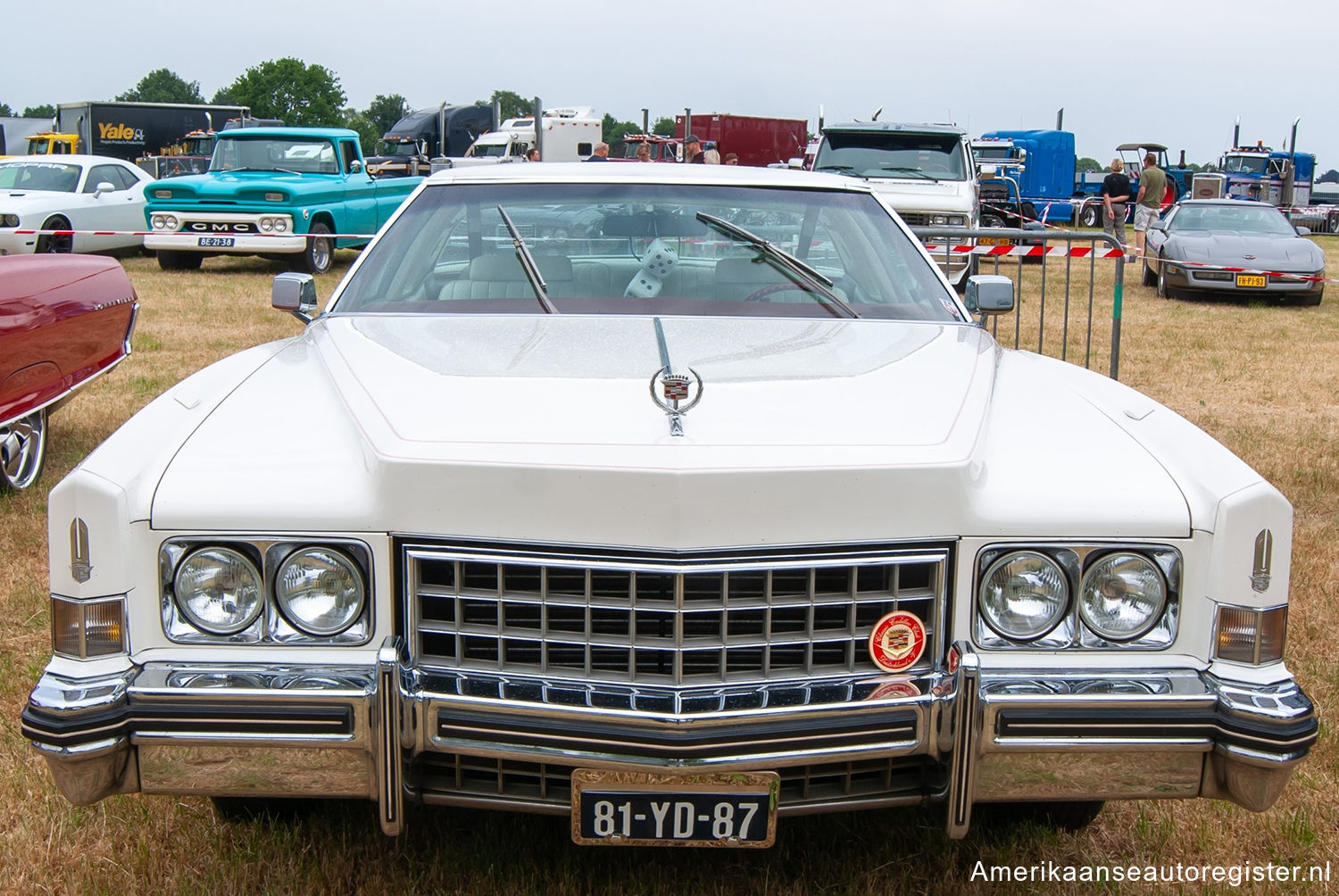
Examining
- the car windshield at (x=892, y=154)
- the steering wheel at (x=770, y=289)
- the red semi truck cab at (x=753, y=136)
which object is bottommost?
the steering wheel at (x=770, y=289)

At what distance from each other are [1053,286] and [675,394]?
13.9 meters

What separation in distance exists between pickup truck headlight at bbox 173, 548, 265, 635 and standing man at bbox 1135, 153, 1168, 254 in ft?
55.8

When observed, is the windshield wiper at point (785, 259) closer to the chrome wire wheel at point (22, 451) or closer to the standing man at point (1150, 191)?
the chrome wire wheel at point (22, 451)

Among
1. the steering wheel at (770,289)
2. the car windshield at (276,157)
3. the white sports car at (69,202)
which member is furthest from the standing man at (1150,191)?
the steering wheel at (770,289)

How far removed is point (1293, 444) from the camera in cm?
705

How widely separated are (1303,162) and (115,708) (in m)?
43.3

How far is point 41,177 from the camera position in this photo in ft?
49.2

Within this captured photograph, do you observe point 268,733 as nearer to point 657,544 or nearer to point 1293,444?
point 657,544

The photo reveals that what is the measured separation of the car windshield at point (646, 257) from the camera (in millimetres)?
3387

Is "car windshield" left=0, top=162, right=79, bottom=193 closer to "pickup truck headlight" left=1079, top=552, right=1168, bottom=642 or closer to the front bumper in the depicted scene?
the front bumper

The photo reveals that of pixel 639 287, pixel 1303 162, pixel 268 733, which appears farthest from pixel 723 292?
pixel 1303 162

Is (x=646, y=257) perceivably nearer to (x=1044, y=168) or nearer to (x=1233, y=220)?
(x=1233, y=220)

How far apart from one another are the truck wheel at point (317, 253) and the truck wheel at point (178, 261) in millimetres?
1632

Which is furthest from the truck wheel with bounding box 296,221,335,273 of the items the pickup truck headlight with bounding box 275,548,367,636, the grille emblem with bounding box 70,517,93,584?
the pickup truck headlight with bounding box 275,548,367,636
